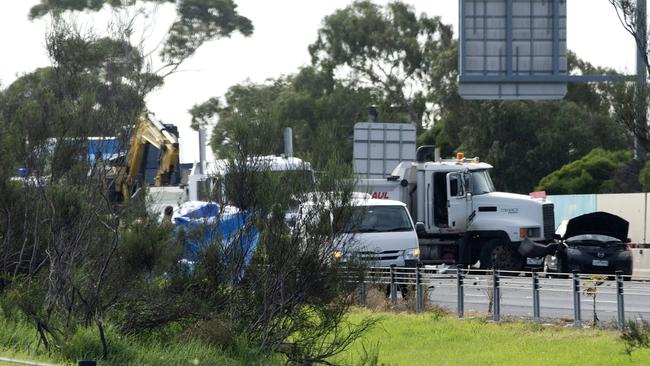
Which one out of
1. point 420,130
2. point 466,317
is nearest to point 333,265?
point 466,317

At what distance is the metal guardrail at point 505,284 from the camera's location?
68.9 feet

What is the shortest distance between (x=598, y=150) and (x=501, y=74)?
26.3 m

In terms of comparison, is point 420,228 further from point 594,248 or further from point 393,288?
point 393,288

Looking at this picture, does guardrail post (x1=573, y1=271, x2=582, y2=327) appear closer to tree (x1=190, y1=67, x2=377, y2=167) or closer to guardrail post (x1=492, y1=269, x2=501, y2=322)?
guardrail post (x1=492, y1=269, x2=501, y2=322)

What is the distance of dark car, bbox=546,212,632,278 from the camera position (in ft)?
106

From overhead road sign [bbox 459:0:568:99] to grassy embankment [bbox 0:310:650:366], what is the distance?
11.6 meters

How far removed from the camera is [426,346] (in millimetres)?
21016

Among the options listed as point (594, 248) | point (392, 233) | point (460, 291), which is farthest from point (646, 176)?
point (460, 291)

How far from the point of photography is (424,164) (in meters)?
34.2

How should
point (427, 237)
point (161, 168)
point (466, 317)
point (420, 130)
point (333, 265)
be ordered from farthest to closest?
1. point (420, 130)
2. point (161, 168)
3. point (427, 237)
4. point (466, 317)
5. point (333, 265)

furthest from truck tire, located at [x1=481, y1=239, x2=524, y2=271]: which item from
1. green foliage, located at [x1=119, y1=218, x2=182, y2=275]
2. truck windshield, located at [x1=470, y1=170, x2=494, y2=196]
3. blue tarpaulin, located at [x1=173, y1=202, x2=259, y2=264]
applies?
green foliage, located at [x1=119, y1=218, x2=182, y2=275]

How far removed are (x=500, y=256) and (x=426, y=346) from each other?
504 inches

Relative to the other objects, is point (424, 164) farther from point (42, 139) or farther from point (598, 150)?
point (598, 150)

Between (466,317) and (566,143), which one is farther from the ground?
(566,143)
